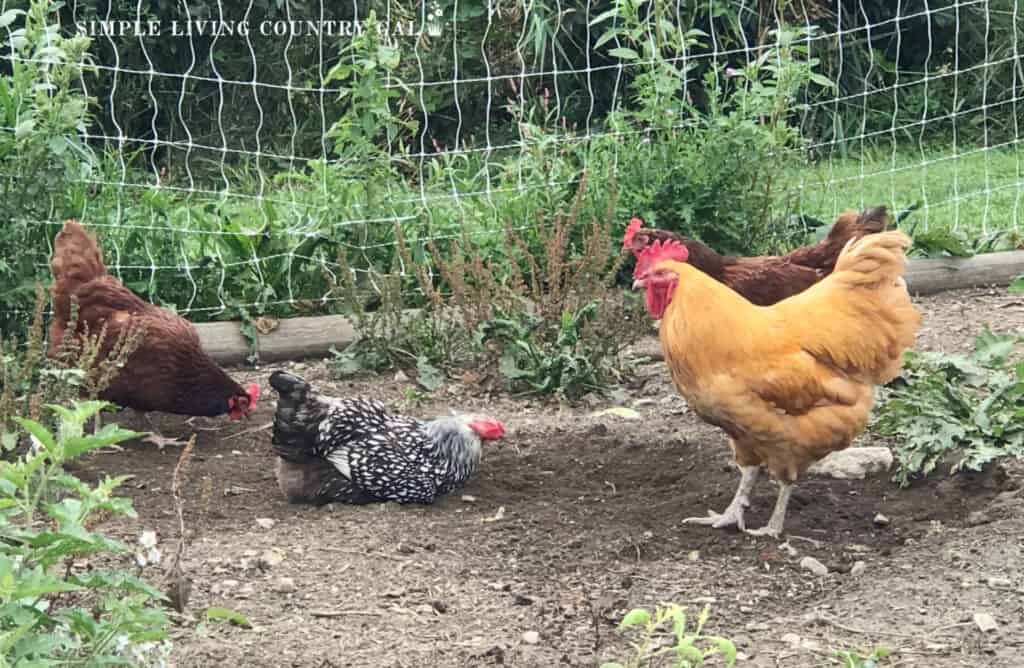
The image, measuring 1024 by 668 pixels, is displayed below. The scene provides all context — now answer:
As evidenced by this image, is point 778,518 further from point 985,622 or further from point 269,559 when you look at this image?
point 269,559

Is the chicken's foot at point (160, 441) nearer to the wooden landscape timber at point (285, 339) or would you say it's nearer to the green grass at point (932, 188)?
the wooden landscape timber at point (285, 339)

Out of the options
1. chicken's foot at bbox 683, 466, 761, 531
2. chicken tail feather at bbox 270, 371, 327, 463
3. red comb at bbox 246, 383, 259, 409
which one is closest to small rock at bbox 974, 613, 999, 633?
chicken's foot at bbox 683, 466, 761, 531

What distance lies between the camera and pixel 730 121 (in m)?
7.12

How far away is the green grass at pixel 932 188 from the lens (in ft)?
28.2

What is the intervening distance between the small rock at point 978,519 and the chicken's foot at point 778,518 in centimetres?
61

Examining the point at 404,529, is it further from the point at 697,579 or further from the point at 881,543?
the point at 881,543

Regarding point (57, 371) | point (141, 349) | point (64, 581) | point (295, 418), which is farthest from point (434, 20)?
point (64, 581)

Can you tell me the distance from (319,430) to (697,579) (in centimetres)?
152

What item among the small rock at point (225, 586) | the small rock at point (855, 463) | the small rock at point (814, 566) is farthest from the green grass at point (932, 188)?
the small rock at point (225, 586)

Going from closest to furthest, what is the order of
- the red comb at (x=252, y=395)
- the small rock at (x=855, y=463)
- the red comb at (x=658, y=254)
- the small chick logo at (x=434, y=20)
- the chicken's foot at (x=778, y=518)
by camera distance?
the chicken's foot at (x=778, y=518) < the red comb at (x=658, y=254) < the small rock at (x=855, y=463) < the red comb at (x=252, y=395) < the small chick logo at (x=434, y=20)

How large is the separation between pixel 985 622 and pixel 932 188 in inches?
268

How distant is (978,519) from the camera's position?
449cm

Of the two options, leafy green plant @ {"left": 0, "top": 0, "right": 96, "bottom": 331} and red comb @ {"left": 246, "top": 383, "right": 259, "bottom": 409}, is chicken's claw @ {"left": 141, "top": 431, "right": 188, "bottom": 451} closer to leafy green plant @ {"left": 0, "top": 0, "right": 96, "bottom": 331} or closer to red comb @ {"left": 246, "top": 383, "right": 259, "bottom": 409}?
red comb @ {"left": 246, "top": 383, "right": 259, "bottom": 409}

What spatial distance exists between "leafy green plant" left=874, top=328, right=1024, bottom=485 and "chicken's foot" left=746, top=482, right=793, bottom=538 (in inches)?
22.7
